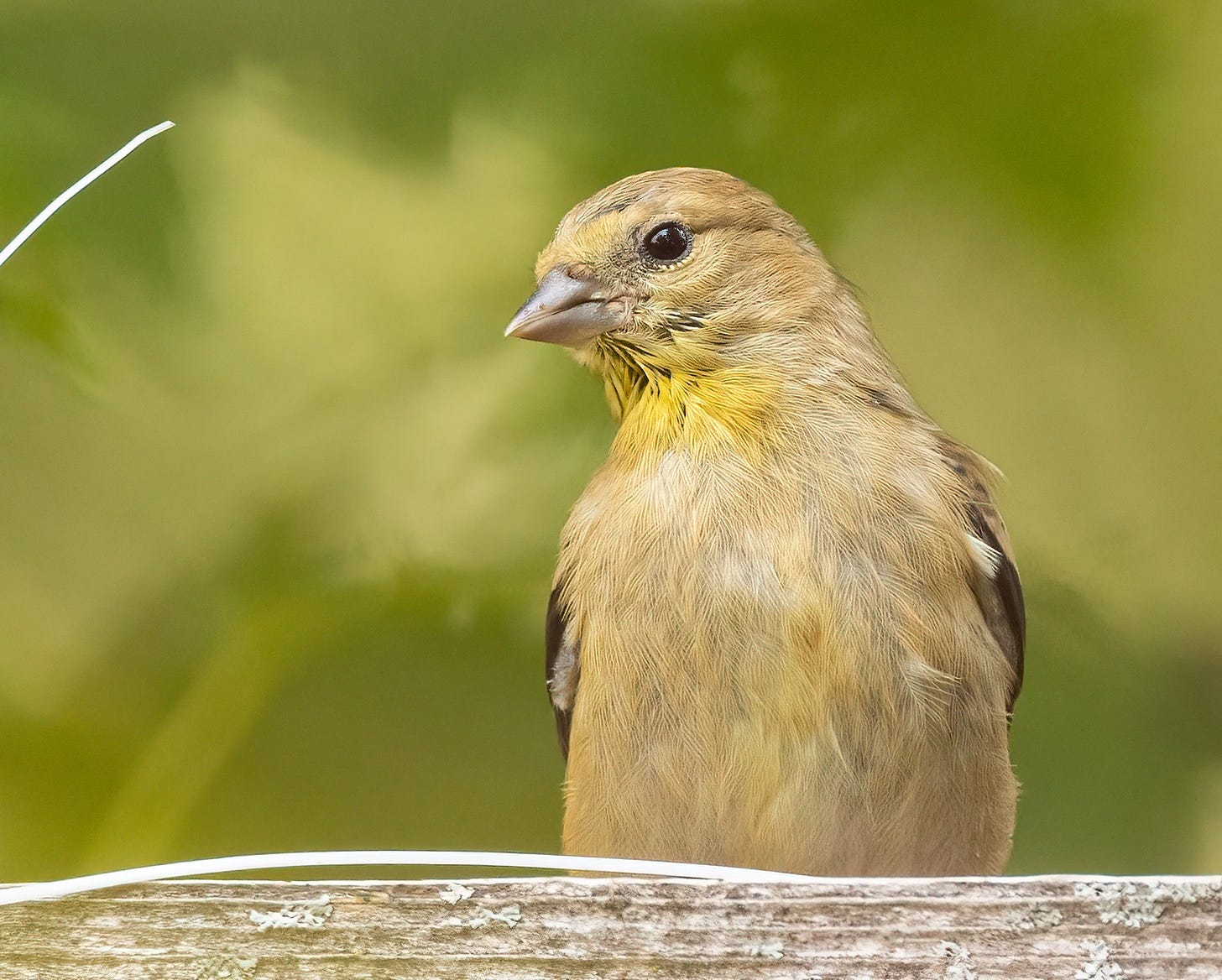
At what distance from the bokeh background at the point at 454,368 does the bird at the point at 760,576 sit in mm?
166

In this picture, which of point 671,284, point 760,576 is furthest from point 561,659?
point 671,284

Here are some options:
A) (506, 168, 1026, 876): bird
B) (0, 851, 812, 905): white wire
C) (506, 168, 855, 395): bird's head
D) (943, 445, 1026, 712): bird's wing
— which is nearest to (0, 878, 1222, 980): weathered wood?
(0, 851, 812, 905): white wire

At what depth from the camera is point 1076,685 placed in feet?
4.59

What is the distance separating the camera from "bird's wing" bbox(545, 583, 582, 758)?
50.6 inches

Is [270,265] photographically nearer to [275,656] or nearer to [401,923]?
[275,656]

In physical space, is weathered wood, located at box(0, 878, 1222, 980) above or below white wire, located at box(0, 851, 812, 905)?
below

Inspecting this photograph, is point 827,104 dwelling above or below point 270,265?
above

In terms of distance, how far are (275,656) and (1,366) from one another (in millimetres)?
444

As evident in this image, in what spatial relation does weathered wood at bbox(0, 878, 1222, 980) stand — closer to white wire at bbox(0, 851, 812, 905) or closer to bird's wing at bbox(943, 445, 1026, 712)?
white wire at bbox(0, 851, 812, 905)

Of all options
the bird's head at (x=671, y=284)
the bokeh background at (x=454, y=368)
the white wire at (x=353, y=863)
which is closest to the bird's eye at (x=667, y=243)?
the bird's head at (x=671, y=284)

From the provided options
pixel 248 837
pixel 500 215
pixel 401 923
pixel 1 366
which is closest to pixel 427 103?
pixel 500 215

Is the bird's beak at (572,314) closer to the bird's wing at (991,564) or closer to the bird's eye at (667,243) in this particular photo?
the bird's eye at (667,243)

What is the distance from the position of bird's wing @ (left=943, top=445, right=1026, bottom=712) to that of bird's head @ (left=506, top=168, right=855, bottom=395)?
196mm

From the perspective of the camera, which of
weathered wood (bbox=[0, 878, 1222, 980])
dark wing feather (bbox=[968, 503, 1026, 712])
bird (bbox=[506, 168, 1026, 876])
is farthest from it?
dark wing feather (bbox=[968, 503, 1026, 712])
